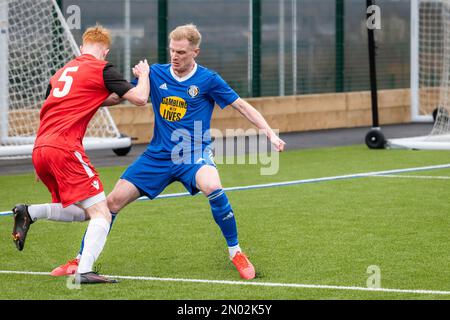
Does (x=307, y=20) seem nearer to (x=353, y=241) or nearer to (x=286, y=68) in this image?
(x=286, y=68)

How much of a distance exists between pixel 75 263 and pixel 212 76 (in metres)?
1.71

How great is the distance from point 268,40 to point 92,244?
51.6 ft

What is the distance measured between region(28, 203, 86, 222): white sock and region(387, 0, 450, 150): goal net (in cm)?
1157

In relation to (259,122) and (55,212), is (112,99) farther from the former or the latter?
(259,122)

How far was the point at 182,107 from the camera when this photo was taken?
27.4 ft

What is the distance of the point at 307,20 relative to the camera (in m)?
24.9

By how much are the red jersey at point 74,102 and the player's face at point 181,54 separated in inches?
22.1

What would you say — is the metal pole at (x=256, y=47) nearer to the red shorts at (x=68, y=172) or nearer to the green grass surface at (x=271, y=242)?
the green grass surface at (x=271, y=242)

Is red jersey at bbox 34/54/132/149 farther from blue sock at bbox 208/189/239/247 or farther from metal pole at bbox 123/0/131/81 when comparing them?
metal pole at bbox 123/0/131/81

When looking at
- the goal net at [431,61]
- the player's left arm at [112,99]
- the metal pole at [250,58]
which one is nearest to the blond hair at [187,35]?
the player's left arm at [112,99]

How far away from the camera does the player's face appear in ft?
26.8

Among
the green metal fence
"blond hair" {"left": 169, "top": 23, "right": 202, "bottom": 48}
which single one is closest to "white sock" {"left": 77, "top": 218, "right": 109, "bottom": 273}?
"blond hair" {"left": 169, "top": 23, "right": 202, "bottom": 48}

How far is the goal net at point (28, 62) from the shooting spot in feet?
53.6
